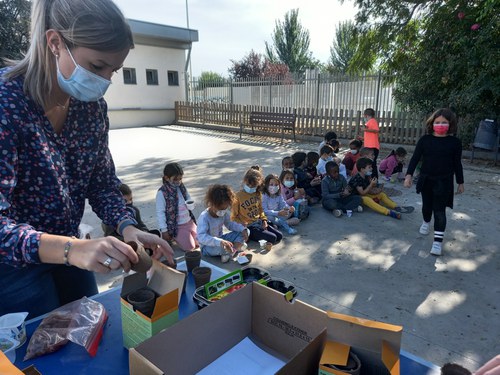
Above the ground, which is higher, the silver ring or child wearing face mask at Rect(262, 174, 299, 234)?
the silver ring

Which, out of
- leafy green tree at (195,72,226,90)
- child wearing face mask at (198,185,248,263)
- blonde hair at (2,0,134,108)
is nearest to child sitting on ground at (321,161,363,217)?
child wearing face mask at (198,185,248,263)

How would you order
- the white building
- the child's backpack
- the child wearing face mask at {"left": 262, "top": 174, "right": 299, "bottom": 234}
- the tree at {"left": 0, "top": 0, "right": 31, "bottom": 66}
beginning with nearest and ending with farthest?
the child wearing face mask at {"left": 262, "top": 174, "right": 299, "bottom": 234} → the child's backpack → the tree at {"left": 0, "top": 0, "right": 31, "bottom": 66} → the white building

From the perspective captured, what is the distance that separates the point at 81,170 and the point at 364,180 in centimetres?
499

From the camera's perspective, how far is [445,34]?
9109mm

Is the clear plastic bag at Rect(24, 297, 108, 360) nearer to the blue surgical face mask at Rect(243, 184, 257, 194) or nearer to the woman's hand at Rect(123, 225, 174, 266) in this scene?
the woman's hand at Rect(123, 225, 174, 266)

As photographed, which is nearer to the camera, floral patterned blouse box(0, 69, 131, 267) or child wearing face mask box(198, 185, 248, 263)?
floral patterned blouse box(0, 69, 131, 267)

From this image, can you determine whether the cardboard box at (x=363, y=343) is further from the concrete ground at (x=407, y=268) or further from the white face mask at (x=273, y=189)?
the white face mask at (x=273, y=189)

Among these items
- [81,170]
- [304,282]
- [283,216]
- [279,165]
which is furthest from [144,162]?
[81,170]

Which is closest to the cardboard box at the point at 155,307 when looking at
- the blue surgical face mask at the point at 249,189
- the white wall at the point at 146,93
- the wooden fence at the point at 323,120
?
A: the blue surgical face mask at the point at 249,189

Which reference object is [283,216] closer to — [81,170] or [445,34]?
[81,170]

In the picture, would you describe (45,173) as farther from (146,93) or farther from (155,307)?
(146,93)

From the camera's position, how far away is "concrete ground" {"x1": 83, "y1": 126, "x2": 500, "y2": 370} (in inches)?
108

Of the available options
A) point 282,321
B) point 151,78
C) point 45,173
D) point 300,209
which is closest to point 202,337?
point 282,321

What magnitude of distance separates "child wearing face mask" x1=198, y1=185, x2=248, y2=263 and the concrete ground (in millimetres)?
173
